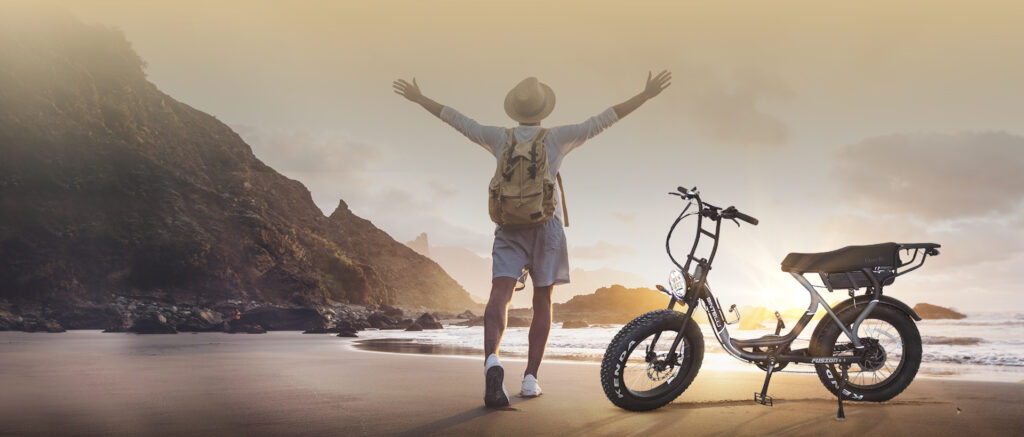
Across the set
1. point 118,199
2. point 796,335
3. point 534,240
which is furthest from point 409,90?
point 118,199

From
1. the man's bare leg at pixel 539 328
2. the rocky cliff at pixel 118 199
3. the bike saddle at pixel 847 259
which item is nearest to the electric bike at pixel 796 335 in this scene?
the bike saddle at pixel 847 259

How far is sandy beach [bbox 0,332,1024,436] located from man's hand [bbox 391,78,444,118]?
207 cm

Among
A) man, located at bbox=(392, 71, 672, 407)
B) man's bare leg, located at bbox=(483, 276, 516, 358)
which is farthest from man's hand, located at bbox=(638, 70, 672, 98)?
man's bare leg, located at bbox=(483, 276, 516, 358)

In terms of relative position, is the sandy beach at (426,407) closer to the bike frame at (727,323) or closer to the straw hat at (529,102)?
the bike frame at (727,323)

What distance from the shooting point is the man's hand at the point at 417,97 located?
4.55 m

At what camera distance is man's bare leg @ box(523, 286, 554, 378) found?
4.16m

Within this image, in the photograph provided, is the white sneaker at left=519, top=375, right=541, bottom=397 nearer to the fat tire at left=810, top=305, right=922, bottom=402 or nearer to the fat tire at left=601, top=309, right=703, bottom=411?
the fat tire at left=601, top=309, right=703, bottom=411

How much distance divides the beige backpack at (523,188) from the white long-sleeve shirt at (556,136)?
0.12m

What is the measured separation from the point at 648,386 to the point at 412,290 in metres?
98.9

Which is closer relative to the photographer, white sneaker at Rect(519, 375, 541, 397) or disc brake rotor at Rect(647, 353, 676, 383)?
disc brake rotor at Rect(647, 353, 676, 383)

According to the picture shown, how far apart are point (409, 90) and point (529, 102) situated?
93 cm

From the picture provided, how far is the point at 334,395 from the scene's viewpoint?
173 inches

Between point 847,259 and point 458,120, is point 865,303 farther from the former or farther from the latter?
point 458,120

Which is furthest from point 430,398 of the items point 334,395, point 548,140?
point 548,140
